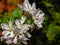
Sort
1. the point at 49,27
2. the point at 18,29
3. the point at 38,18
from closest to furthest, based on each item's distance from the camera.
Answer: the point at 18,29 → the point at 38,18 → the point at 49,27

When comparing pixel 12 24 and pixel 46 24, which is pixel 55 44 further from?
pixel 12 24

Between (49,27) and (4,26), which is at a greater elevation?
(49,27)

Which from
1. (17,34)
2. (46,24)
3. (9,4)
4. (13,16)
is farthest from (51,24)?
(17,34)

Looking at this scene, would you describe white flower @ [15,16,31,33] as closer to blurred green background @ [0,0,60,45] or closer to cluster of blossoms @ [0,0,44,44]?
cluster of blossoms @ [0,0,44,44]

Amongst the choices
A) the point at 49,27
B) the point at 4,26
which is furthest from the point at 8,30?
the point at 49,27

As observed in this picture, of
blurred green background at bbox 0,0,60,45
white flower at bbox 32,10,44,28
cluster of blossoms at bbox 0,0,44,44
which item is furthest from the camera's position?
blurred green background at bbox 0,0,60,45

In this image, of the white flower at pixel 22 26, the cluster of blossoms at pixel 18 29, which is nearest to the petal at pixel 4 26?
the cluster of blossoms at pixel 18 29

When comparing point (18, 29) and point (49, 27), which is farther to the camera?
point (49, 27)

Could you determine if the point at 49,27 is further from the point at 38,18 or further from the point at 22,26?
the point at 22,26

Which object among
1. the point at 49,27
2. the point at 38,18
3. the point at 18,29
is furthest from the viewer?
the point at 49,27

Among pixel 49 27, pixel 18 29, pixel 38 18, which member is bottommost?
pixel 18 29

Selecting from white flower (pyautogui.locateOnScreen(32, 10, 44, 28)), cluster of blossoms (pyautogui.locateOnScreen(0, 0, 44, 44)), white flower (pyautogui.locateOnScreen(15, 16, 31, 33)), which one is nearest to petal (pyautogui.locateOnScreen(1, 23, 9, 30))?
cluster of blossoms (pyautogui.locateOnScreen(0, 0, 44, 44))
